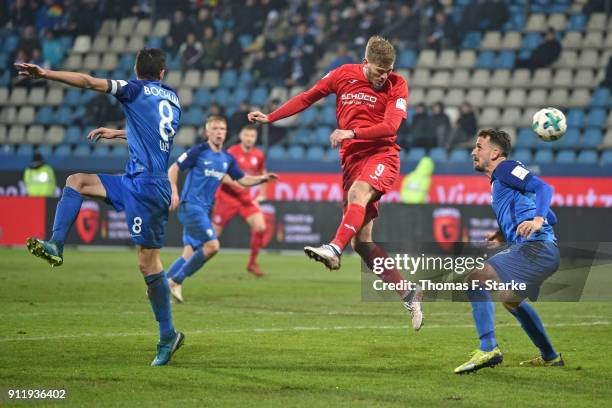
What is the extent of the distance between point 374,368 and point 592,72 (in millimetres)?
19216

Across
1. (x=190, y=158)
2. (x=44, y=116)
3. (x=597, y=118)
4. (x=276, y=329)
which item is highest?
(x=597, y=118)

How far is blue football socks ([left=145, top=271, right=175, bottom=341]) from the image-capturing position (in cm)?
801

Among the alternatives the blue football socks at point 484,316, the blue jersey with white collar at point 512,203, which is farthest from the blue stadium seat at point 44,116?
the blue football socks at point 484,316

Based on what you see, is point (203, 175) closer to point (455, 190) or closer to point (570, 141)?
point (455, 190)

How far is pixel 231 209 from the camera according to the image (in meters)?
17.5

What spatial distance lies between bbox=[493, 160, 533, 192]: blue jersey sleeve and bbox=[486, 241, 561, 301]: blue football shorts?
1.59ft

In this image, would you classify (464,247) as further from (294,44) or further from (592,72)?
(294,44)

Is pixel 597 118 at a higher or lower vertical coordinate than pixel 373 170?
higher

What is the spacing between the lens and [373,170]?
8.93 m

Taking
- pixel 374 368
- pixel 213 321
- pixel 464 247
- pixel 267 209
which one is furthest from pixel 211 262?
pixel 374 368

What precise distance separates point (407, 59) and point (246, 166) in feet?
34.8

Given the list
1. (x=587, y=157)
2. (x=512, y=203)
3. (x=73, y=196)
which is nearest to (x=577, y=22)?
(x=587, y=157)

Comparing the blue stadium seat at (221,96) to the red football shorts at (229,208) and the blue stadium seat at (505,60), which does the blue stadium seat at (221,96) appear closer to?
the blue stadium seat at (505,60)

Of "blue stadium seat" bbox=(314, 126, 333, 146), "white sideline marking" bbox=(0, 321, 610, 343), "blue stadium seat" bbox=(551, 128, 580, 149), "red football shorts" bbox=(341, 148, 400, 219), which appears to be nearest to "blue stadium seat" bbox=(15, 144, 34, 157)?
"blue stadium seat" bbox=(314, 126, 333, 146)
